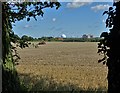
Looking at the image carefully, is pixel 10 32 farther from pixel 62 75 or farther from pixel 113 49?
pixel 62 75

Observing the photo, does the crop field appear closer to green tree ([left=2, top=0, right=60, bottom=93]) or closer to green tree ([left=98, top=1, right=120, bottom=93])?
green tree ([left=2, top=0, right=60, bottom=93])

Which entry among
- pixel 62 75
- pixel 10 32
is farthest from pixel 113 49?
pixel 62 75

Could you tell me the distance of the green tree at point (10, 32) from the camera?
526 cm

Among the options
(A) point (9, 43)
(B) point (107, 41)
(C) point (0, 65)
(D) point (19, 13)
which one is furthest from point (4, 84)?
(B) point (107, 41)

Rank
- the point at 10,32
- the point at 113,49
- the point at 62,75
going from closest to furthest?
1. the point at 113,49
2. the point at 10,32
3. the point at 62,75

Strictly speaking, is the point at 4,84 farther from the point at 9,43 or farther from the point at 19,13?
the point at 19,13

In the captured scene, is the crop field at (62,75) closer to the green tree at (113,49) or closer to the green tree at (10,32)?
the green tree at (10,32)

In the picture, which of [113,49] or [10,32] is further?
[10,32]

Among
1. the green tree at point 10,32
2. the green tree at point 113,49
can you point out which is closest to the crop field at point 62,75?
the green tree at point 10,32

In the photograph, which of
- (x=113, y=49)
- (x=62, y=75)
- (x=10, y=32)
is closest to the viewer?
(x=113, y=49)

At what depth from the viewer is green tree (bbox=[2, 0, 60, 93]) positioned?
526 cm

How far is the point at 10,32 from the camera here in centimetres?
578

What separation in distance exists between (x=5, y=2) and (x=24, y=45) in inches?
38.3

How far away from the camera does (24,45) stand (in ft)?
19.5
